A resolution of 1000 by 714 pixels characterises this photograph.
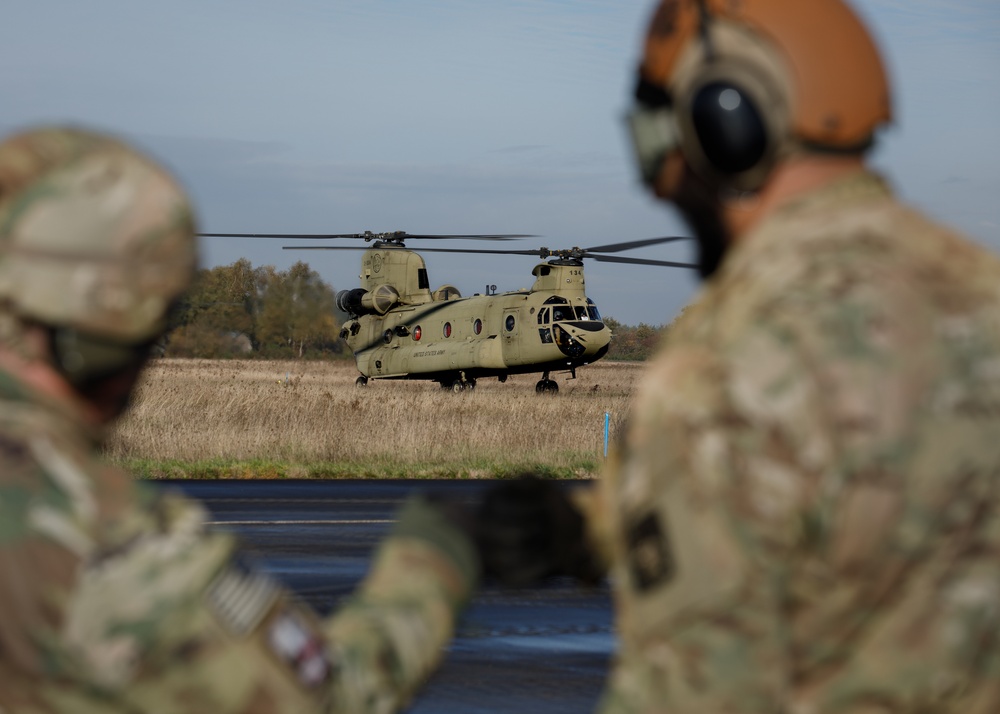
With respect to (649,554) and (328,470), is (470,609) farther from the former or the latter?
(328,470)

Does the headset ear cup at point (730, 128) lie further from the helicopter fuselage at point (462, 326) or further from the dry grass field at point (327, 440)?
the helicopter fuselage at point (462, 326)

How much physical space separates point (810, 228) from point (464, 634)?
7.97 meters

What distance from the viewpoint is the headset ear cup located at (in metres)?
2.06

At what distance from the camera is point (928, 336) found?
1828 millimetres

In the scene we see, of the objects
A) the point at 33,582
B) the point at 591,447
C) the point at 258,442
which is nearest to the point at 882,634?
the point at 33,582

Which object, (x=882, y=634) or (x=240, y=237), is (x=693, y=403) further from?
(x=240, y=237)

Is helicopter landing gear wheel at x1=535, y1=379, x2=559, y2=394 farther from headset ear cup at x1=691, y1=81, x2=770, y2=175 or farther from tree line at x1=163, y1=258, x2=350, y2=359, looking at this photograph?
headset ear cup at x1=691, y1=81, x2=770, y2=175

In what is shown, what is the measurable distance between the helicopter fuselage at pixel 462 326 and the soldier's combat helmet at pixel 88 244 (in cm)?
3589

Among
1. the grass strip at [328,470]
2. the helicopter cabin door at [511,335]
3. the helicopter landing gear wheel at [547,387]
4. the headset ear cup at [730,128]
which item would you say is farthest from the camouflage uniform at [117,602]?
the helicopter landing gear wheel at [547,387]

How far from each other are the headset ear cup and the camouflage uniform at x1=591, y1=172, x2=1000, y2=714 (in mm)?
187

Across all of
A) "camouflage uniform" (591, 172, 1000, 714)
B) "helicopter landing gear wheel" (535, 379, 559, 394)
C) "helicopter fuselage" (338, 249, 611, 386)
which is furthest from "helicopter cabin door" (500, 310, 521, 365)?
"camouflage uniform" (591, 172, 1000, 714)

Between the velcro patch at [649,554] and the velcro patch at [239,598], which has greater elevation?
the velcro patch at [649,554]

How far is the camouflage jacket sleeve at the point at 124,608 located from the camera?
1.59 meters

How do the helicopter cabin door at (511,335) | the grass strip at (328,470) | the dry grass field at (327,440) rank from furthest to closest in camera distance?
the helicopter cabin door at (511,335), the dry grass field at (327,440), the grass strip at (328,470)
